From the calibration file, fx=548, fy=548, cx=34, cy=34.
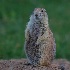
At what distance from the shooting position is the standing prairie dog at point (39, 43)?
873 cm

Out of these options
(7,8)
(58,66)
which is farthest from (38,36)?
(7,8)

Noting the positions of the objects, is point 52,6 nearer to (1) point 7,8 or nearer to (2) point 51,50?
(1) point 7,8

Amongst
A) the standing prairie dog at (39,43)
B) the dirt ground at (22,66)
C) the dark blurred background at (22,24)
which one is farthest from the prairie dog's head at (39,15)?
the dark blurred background at (22,24)

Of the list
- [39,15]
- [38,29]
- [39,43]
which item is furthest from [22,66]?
[39,15]

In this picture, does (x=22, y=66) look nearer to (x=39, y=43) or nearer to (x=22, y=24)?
(x=39, y=43)

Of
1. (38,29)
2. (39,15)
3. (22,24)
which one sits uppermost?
(22,24)

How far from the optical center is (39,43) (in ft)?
28.7

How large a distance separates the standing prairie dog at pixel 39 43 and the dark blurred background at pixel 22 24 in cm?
405

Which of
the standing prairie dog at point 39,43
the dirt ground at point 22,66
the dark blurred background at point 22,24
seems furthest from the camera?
the dark blurred background at point 22,24

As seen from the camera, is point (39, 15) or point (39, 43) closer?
point (39, 15)

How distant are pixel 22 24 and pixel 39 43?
8.67 meters

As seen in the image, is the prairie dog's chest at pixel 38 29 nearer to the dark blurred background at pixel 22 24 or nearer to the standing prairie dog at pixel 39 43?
the standing prairie dog at pixel 39 43

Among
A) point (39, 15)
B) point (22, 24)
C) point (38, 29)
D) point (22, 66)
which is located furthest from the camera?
point (22, 24)

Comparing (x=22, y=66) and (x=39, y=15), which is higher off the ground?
(x=39, y=15)
